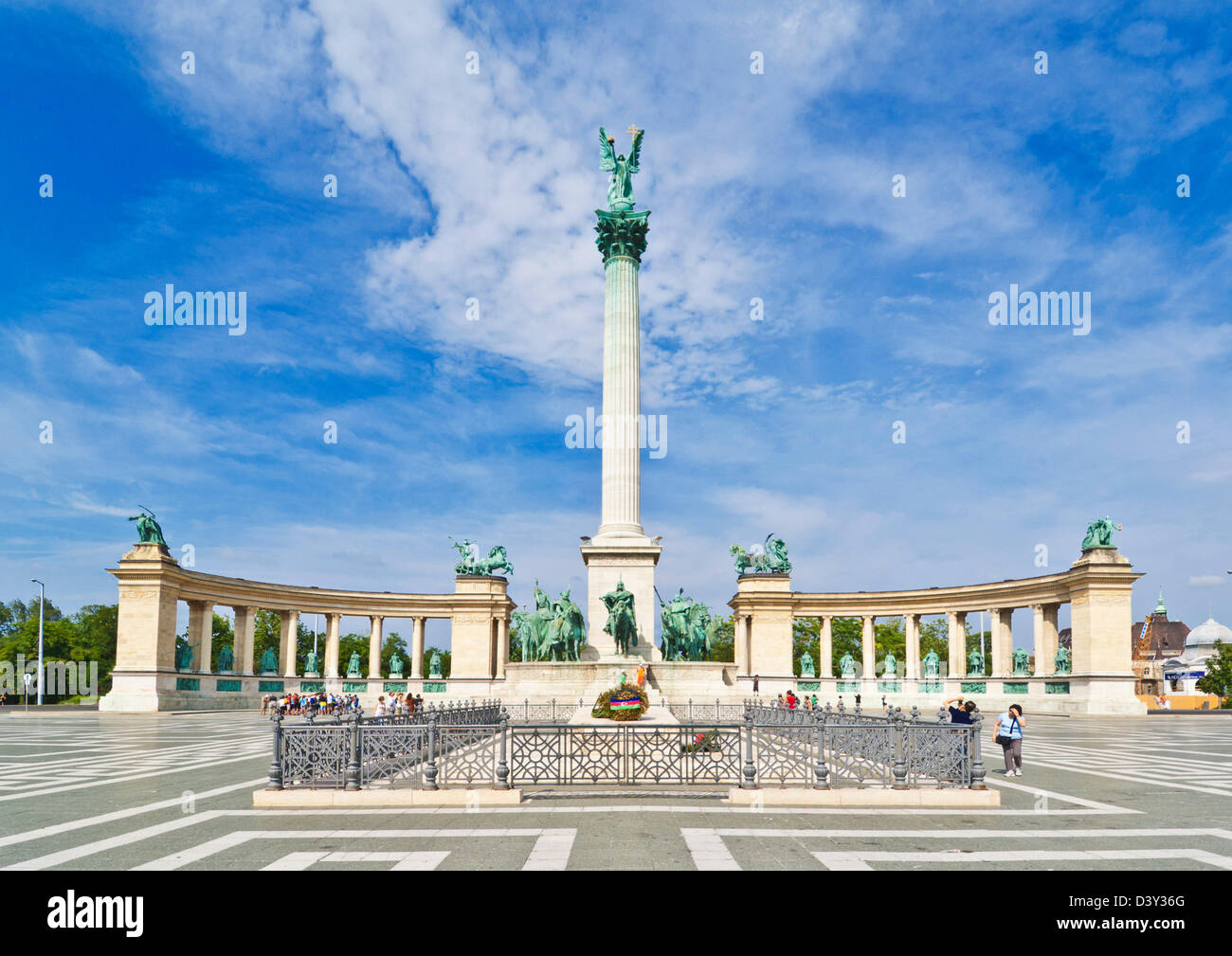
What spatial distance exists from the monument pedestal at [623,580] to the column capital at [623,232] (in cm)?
1570

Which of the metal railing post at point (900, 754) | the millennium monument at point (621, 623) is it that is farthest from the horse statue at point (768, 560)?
the metal railing post at point (900, 754)

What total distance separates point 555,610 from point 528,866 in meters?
32.0

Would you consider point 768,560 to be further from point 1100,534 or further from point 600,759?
point 600,759

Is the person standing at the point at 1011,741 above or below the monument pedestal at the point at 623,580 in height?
below

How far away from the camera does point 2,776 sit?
61.7 feet

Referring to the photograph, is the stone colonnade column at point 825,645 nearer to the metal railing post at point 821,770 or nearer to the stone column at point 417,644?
the stone column at point 417,644

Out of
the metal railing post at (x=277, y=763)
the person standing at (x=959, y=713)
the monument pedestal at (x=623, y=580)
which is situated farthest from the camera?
the monument pedestal at (x=623, y=580)

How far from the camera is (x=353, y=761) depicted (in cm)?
1485

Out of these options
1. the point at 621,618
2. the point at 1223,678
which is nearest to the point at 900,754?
the point at 621,618

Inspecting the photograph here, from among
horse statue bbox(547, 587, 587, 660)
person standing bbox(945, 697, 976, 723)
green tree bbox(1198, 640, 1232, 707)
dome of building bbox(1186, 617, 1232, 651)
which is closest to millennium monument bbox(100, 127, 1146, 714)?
horse statue bbox(547, 587, 587, 660)

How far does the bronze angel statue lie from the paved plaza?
116 feet

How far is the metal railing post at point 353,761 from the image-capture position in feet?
48.6

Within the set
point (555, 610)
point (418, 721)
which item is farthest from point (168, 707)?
point (418, 721)
